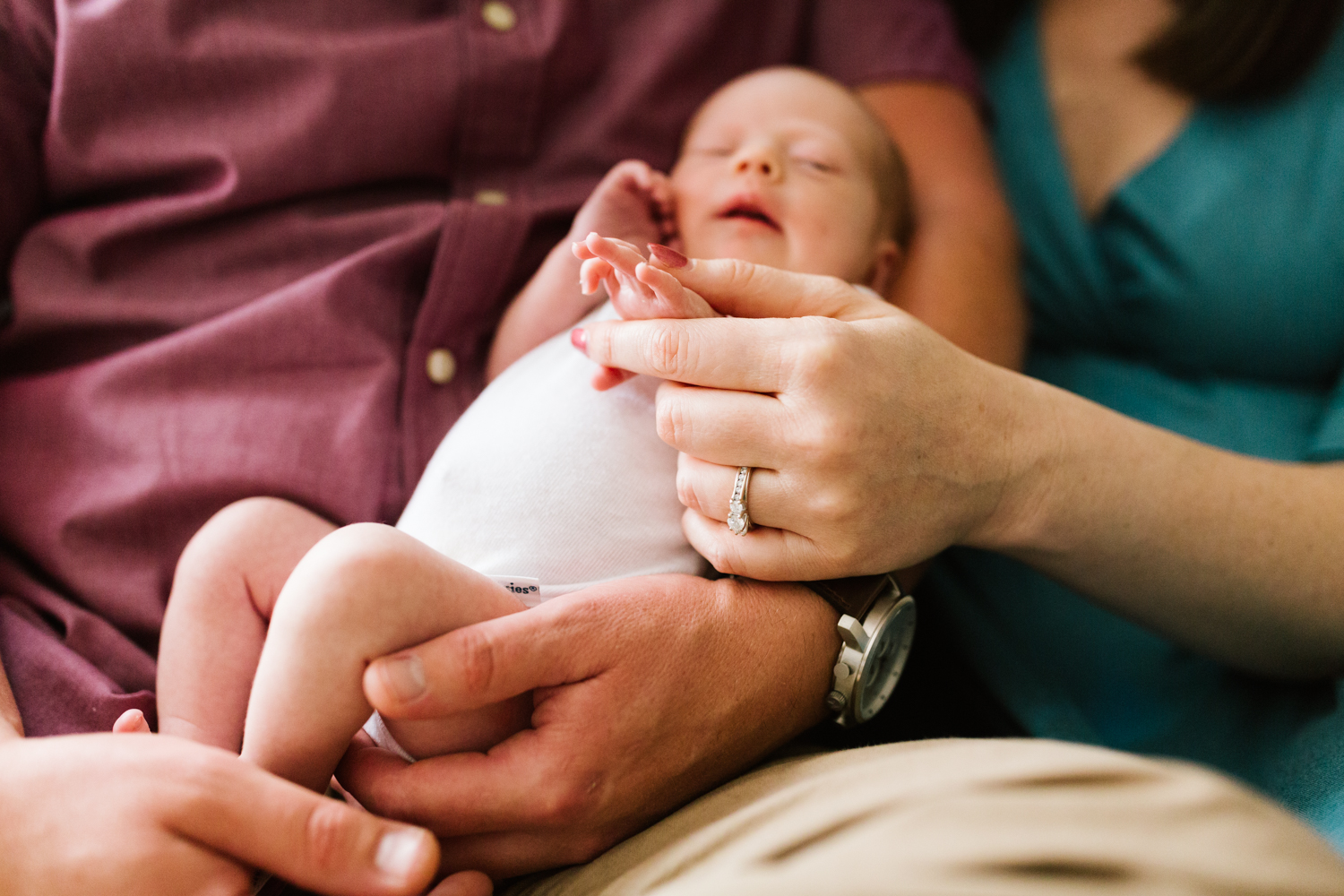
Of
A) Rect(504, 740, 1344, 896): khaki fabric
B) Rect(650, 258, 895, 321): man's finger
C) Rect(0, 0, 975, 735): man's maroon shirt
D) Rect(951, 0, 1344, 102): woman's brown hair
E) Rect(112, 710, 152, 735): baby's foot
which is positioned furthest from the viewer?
Rect(951, 0, 1344, 102): woman's brown hair

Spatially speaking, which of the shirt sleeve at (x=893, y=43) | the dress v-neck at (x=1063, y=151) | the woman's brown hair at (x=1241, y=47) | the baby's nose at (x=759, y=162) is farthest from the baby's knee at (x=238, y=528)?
the woman's brown hair at (x=1241, y=47)

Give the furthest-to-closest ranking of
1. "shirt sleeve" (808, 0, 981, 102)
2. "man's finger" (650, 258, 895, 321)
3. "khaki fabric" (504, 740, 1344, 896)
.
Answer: "shirt sleeve" (808, 0, 981, 102), "man's finger" (650, 258, 895, 321), "khaki fabric" (504, 740, 1344, 896)

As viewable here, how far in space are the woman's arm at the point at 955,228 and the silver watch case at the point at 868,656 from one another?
1.46 ft

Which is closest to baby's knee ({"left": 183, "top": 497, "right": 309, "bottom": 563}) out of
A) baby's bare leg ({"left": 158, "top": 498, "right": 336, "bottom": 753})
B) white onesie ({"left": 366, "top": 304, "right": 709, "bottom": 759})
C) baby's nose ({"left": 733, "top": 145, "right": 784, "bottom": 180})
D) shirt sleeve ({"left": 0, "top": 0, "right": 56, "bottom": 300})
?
baby's bare leg ({"left": 158, "top": 498, "right": 336, "bottom": 753})

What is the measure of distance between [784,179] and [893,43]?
1.56 ft

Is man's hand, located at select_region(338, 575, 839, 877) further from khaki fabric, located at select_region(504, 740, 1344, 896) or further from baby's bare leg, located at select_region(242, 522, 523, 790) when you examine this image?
khaki fabric, located at select_region(504, 740, 1344, 896)

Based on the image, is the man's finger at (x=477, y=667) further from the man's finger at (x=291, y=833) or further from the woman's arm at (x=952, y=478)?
the woman's arm at (x=952, y=478)

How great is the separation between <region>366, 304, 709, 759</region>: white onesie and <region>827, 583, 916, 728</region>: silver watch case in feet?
0.61

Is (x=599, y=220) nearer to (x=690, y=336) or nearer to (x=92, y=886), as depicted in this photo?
(x=690, y=336)

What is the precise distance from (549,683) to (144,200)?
32.4 inches

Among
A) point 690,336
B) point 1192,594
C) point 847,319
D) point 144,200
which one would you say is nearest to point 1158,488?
point 1192,594

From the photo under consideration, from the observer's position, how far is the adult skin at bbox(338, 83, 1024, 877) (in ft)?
2.17

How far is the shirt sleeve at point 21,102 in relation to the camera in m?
0.95

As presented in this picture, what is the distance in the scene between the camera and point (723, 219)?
1118 millimetres
